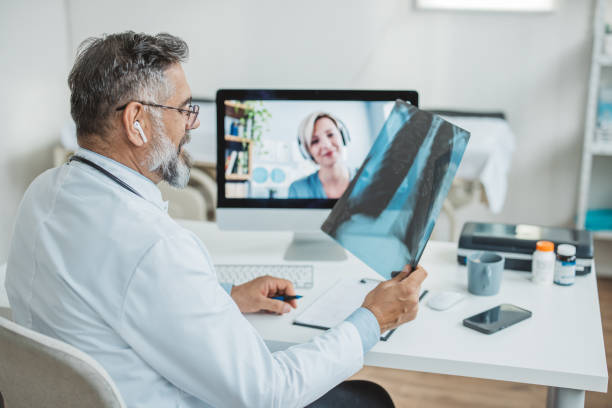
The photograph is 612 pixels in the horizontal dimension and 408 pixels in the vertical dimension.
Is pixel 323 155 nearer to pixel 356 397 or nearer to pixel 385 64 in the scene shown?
pixel 356 397

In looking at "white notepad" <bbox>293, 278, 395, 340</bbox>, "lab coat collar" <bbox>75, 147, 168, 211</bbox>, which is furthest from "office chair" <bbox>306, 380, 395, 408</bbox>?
"lab coat collar" <bbox>75, 147, 168, 211</bbox>

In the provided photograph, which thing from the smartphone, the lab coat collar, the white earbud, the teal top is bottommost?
the smartphone

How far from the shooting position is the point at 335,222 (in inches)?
54.7

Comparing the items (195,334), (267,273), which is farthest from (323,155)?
(195,334)

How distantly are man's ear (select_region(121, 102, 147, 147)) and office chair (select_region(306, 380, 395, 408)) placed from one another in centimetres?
66

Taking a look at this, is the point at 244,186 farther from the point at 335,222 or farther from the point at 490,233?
the point at 490,233

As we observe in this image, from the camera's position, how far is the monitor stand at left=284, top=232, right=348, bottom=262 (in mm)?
1637

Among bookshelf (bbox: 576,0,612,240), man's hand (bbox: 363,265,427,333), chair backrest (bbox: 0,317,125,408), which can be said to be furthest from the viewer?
bookshelf (bbox: 576,0,612,240)

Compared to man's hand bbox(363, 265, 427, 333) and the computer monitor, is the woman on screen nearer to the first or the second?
the computer monitor

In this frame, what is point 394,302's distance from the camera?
45.5 inches

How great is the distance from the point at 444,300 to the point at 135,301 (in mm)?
701

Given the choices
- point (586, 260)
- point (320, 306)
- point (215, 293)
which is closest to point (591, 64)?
point (586, 260)

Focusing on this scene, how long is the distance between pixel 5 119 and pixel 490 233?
2.67 m

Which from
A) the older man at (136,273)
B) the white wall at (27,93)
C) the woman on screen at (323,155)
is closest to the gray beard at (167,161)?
the older man at (136,273)
